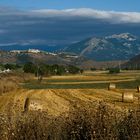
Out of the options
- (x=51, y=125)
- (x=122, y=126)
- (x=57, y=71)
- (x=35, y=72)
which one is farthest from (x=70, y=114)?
(x=57, y=71)

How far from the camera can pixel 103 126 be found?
12.5 metres

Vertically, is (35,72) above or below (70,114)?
below

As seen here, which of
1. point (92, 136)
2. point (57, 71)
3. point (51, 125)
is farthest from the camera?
point (57, 71)

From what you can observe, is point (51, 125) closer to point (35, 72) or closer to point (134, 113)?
point (134, 113)

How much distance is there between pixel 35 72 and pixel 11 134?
125 metres

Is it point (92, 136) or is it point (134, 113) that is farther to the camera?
point (134, 113)

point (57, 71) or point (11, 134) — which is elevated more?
point (11, 134)

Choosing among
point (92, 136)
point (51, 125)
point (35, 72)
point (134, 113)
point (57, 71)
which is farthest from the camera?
point (57, 71)

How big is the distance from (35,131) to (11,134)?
2.02 feet

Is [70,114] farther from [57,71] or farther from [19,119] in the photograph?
[57,71]

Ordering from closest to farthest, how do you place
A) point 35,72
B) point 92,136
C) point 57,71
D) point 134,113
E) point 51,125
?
point 92,136, point 134,113, point 51,125, point 35,72, point 57,71

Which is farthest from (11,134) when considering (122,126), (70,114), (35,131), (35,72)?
(35,72)

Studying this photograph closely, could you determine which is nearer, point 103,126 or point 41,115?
point 103,126

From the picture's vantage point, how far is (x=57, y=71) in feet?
512
